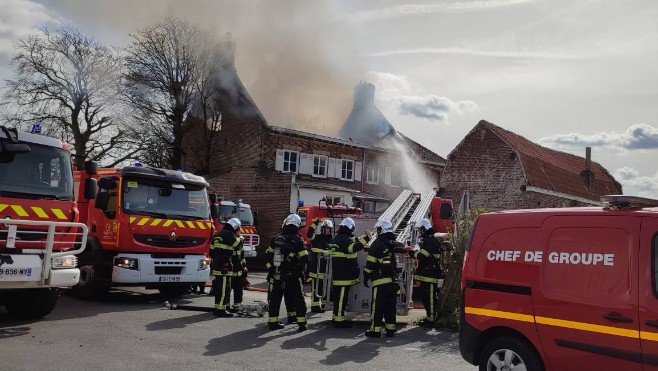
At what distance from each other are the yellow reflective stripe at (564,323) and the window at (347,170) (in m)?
26.5

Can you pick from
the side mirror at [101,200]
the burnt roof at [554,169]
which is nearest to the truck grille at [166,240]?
the side mirror at [101,200]

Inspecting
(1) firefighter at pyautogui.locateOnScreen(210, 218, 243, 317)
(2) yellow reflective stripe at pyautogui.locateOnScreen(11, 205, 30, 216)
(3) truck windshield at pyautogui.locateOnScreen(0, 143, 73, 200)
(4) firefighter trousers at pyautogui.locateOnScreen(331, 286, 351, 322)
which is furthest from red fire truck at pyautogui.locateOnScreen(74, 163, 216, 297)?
(4) firefighter trousers at pyautogui.locateOnScreen(331, 286, 351, 322)

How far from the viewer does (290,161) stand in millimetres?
30469

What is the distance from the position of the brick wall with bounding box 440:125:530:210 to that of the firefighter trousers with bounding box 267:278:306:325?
663 inches

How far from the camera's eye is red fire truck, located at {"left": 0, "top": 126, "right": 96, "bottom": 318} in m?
7.46

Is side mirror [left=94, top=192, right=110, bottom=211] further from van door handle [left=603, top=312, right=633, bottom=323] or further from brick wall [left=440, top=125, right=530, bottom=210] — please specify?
brick wall [left=440, top=125, right=530, bottom=210]

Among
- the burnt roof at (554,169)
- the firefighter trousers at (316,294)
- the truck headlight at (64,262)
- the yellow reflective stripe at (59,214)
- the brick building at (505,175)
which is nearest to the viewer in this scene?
the truck headlight at (64,262)

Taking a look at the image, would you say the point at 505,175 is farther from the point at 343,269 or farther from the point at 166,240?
the point at 166,240

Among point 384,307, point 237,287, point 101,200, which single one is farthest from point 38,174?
point 384,307

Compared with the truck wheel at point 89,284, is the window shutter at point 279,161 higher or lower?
higher

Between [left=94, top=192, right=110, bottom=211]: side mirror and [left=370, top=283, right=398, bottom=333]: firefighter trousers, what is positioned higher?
[left=94, top=192, right=110, bottom=211]: side mirror

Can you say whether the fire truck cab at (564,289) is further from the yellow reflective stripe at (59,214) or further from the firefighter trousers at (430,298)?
the yellow reflective stripe at (59,214)

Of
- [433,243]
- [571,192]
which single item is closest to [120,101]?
[571,192]

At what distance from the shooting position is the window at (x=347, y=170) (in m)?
32.2
